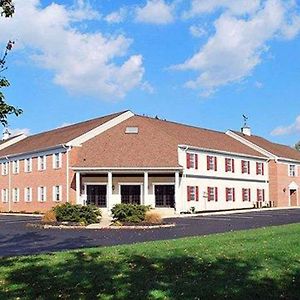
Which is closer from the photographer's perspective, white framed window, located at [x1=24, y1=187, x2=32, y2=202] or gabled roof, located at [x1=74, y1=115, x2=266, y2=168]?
gabled roof, located at [x1=74, y1=115, x2=266, y2=168]

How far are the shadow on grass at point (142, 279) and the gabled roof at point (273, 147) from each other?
43.2m

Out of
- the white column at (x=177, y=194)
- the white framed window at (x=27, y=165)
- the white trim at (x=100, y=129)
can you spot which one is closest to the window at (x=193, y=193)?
Result: the white column at (x=177, y=194)

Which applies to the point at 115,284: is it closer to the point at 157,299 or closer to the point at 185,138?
the point at 157,299

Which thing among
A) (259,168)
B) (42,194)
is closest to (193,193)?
(259,168)

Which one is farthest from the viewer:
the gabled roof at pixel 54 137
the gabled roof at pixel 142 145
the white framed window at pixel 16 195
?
the white framed window at pixel 16 195

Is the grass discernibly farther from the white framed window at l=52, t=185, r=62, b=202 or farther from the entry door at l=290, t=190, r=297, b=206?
the entry door at l=290, t=190, r=297, b=206

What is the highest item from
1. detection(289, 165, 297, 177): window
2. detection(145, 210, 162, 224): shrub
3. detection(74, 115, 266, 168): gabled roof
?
detection(74, 115, 266, 168): gabled roof

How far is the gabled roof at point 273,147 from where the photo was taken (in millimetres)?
52656

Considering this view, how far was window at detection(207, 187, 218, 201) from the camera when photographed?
42.2 meters

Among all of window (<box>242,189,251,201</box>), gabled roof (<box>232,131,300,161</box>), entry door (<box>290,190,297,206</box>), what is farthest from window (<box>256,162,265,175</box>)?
entry door (<box>290,190,297,206</box>)

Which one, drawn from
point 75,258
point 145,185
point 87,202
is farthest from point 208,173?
point 75,258

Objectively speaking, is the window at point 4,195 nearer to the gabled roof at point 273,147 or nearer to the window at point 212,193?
the window at point 212,193

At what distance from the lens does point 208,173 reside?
1665 inches

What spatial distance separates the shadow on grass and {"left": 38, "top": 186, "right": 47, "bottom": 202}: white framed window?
107 feet
